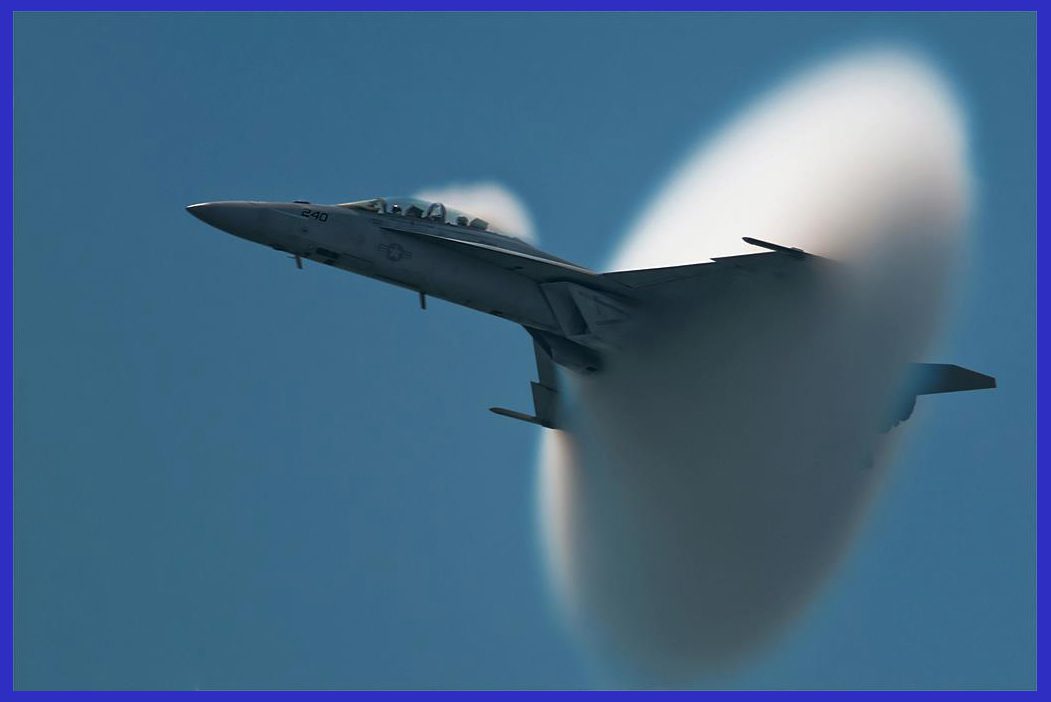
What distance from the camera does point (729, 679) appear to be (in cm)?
2970

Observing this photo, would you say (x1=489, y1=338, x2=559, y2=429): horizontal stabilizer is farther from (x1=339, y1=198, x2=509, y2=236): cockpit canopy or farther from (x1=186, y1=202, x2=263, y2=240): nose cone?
(x1=186, y1=202, x2=263, y2=240): nose cone

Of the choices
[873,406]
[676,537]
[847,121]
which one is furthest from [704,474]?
[847,121]

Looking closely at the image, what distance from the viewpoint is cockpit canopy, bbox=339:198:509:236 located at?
2595cm

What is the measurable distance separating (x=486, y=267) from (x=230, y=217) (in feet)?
13.1

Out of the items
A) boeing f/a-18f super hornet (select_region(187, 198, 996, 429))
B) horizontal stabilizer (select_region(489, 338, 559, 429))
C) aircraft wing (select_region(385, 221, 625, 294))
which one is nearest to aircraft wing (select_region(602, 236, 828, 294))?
boeing f/a-18f super hornet (select_region(187, 198, 996, 429))

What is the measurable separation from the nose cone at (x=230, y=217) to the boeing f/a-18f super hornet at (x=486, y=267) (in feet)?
0.05

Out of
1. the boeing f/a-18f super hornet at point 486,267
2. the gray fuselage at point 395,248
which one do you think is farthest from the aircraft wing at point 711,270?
the gray fuselage at point 395,248

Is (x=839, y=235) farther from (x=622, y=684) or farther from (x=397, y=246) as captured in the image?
A: (x=622, y=684)

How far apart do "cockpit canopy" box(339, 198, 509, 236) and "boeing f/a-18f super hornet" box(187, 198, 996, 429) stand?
16mm

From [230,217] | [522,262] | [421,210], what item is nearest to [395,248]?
[421,210]

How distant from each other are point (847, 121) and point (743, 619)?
29.0ft

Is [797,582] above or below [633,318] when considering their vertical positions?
below

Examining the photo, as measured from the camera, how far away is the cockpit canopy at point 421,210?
26.0 meters

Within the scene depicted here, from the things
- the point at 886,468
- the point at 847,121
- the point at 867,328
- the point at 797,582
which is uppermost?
the point at 847,121
